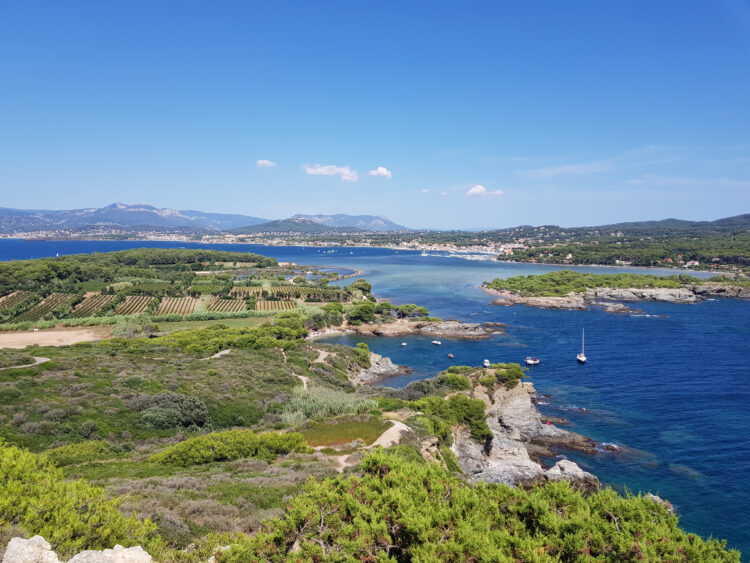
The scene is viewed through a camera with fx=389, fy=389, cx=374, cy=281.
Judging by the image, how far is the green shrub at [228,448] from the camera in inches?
669

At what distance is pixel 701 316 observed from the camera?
7712 cm

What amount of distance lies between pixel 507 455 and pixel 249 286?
8694 centimetres

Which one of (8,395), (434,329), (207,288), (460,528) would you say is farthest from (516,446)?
(207,288)

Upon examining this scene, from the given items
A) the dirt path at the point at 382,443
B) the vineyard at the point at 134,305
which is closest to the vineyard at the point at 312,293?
the vineyard at the point at 134,305

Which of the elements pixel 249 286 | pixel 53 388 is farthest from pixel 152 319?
pixel 53 388

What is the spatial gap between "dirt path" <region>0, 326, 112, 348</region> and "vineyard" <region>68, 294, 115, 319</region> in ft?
31.3

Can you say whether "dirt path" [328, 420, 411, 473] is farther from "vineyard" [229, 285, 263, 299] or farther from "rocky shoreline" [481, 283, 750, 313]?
"rocky shoreline" [481, 283, 750, 313]

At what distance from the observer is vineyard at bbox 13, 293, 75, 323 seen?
215ft

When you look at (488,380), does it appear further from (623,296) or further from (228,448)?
(623,296)

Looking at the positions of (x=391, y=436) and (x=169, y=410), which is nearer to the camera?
(x=391, y=436)

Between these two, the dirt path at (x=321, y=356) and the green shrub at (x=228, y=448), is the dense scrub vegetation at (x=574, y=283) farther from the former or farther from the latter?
the green shrub at (x=228, y=448)

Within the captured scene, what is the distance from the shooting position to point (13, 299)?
237 feet

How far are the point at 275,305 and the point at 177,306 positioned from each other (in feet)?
64.4

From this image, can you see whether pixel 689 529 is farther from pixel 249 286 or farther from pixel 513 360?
pixel 249 286
